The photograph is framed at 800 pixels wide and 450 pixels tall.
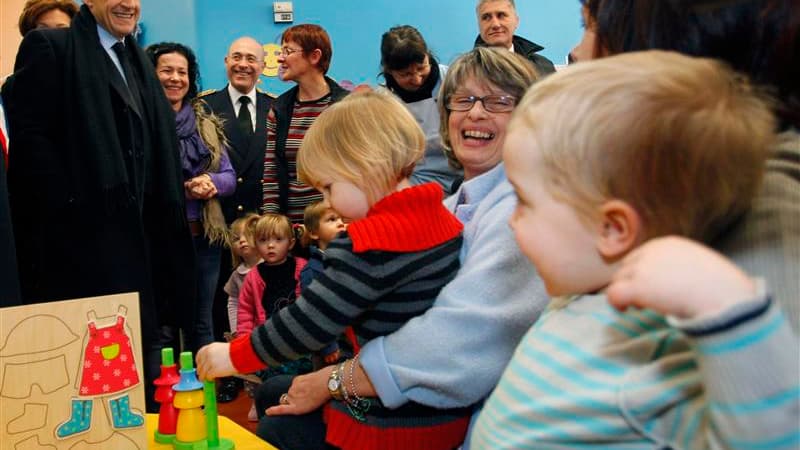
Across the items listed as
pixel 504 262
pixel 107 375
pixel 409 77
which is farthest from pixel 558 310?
pixel 409 77

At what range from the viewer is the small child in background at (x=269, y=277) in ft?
10.9

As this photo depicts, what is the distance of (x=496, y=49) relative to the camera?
1.70m

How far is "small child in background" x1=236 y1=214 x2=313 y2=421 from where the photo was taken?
3336 mm

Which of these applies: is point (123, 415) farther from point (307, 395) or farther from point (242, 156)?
point (242, 156)

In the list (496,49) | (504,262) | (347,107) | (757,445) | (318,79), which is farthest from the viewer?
(318,79)

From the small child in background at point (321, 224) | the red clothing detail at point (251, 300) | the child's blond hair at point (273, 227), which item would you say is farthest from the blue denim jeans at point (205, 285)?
the small child in background at point (321, 224)

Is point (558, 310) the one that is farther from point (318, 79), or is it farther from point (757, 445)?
point (318, 79)

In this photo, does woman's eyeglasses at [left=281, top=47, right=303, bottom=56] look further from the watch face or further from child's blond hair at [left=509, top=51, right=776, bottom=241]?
child's blond hair at [left=509, top=51, right=776, bottom=241]

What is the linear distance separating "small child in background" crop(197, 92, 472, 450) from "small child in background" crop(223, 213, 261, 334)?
6.73 ft

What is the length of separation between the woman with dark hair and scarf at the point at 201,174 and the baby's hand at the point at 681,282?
291 centimetres

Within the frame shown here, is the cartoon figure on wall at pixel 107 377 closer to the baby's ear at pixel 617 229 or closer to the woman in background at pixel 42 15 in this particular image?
the baby's ear at pixel 617 229

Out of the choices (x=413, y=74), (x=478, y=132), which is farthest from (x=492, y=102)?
Result: (x=413, y=74)

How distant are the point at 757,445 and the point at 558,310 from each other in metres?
0.31

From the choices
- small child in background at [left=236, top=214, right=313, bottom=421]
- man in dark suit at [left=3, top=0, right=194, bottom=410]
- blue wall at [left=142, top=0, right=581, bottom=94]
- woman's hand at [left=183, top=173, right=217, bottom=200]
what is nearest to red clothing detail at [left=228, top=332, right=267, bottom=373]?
man in dark suit at [left=3, top=0, right=194, bottom=410]
